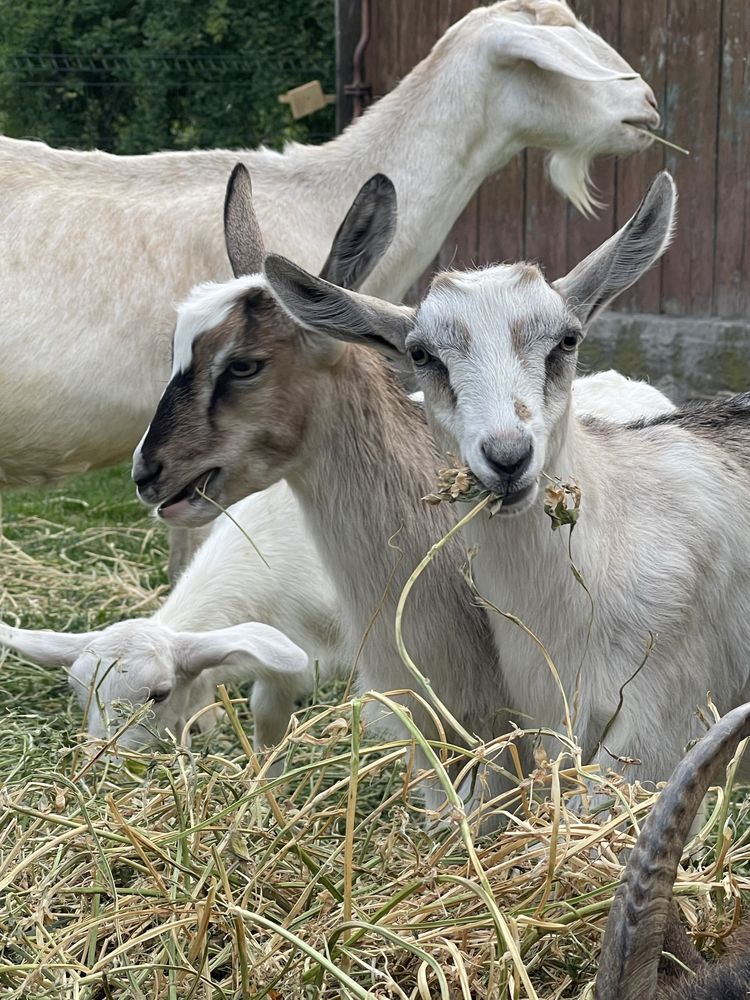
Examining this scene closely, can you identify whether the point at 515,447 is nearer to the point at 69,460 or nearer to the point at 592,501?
the point at 592,501

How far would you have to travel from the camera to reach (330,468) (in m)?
3.52

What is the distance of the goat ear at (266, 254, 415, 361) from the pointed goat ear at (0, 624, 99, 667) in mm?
1369

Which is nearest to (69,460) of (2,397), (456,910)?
(2,397)

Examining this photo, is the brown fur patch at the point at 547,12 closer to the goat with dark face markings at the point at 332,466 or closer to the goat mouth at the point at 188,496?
the goat with dark face markings at the point at 332,466

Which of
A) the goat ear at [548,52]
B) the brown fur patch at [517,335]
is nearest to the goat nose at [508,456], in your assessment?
the brown fur patch at [517,335]

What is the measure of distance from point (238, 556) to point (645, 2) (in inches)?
192

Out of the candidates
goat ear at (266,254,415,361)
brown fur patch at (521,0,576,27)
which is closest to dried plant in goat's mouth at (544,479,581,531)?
goat ear at (266,254,415,361)

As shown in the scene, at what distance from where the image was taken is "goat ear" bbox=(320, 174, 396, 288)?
3.58 m

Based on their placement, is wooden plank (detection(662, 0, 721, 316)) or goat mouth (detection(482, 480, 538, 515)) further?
wooden plank (detection(662, 0, 721, 316))

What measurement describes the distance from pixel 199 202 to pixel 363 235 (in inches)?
69.1

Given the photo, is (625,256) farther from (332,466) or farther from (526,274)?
(332,466)

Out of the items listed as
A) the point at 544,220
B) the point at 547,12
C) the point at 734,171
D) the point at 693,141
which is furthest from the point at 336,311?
the point at 544,220

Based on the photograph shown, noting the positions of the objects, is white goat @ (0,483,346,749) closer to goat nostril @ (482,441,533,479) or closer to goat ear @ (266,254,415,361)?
goat ear @ (266,254,415,361)

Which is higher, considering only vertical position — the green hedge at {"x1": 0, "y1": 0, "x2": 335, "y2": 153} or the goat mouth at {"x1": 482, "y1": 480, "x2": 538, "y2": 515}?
the green hedge at {"x1": 0, "y1": 0, "x2": 335, "y2": 153}
